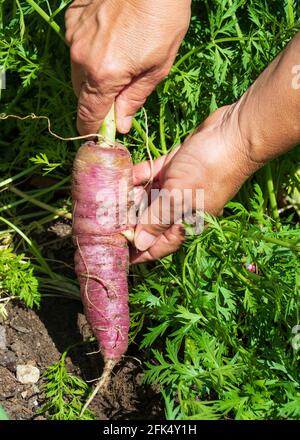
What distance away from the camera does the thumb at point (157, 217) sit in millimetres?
2221

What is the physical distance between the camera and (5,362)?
94.3 inches

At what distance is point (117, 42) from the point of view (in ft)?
6.70

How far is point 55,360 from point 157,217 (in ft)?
1.92

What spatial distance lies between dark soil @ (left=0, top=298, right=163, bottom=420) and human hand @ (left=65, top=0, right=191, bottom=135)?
0.77m

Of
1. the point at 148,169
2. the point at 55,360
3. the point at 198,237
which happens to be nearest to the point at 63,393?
the point at 55,360

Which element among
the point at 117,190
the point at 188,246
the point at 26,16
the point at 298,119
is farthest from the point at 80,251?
the point at 26,16

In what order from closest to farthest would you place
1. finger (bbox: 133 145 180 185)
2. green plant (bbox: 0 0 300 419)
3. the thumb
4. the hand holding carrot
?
1. green plant (bbox: 0 0 300 419)
2. the hand holding carrot
3. the thumb
4. finger (bbox: 133 145 180 185)

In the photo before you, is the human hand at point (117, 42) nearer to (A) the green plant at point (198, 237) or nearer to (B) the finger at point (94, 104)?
(B) the finger at point (94, 104)

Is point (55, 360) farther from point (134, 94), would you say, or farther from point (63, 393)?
point (134, 94)

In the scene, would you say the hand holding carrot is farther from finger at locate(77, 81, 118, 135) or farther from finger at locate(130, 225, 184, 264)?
finger at locate(77, 81, 118, 135)

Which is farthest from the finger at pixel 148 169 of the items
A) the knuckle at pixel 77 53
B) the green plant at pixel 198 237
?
the knuckle at pixel 77 53

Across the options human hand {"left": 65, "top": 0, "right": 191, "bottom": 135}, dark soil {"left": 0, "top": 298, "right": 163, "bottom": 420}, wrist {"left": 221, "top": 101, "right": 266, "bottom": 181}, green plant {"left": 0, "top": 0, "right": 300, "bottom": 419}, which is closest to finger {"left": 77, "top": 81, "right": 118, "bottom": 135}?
human hand {"left": 65, "top": 0, "right": 191, "bottom": 135}

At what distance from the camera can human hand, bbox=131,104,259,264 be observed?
2201mm
